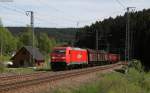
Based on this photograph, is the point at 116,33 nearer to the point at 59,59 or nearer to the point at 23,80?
the point at 59,59

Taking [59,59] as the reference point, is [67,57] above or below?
above

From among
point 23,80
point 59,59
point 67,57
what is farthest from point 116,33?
point 23,80

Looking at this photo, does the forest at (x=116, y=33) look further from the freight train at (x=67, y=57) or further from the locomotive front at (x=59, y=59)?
the locomotive front at (x=59, y=59)

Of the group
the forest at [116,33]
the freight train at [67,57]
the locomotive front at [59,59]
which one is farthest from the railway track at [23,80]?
the forest at [116,33]

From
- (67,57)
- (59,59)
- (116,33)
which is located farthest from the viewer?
(116,33)

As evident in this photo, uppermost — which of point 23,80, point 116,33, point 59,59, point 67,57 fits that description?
point 116,33

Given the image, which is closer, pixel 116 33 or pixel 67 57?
pixel 67 57

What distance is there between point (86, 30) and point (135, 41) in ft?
109

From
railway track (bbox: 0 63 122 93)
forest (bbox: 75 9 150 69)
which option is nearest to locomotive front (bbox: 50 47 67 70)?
railway track (bbox: 0 63 122 93)

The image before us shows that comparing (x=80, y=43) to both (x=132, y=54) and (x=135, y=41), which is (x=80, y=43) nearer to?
(x=135, y=41)

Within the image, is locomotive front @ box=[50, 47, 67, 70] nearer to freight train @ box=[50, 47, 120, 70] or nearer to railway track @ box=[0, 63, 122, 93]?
freight train @ box=[50, 47, 120, 70]

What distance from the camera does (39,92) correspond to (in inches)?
863

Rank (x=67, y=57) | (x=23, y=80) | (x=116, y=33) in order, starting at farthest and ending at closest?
1. (x=116, y=33)
2. (x=67, y=57)
3. (x=23, y=80)

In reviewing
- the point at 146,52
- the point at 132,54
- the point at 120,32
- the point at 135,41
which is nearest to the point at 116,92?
the point at 146,52
